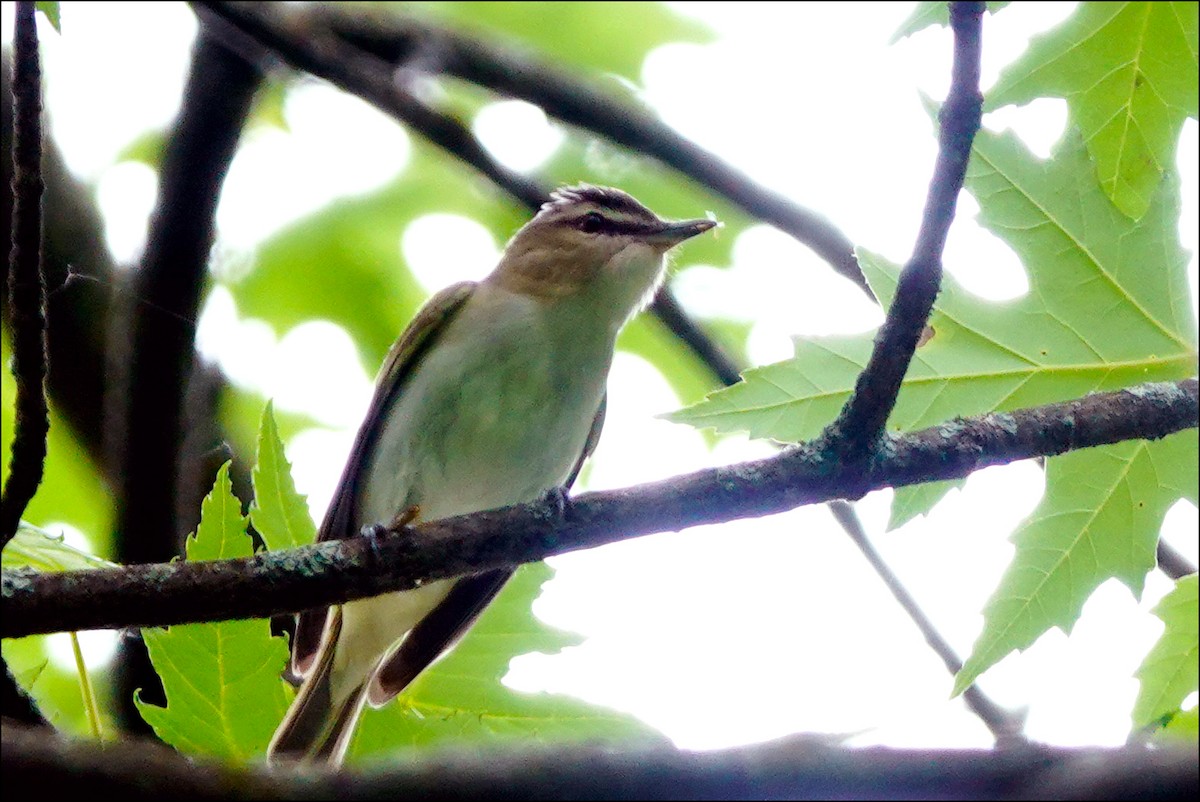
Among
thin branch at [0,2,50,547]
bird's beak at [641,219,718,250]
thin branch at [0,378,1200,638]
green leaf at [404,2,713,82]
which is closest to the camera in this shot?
thin branch at [0,2,50,547]

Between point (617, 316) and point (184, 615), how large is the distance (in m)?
2.82

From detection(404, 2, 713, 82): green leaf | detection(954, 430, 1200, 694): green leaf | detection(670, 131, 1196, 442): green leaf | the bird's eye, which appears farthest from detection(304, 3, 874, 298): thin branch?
detection(954, 430, 1200, 694): green leaf

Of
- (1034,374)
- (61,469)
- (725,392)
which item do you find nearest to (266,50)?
(61,469)

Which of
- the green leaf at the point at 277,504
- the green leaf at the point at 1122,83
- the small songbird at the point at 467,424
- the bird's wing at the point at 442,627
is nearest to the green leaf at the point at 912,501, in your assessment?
the green leaf at the point at 1122,83

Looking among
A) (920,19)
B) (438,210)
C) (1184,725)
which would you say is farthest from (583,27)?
(1184,725)

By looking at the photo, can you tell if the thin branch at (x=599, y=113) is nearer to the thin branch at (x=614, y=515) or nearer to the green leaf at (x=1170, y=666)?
the thin branch at (x=614, y=515)

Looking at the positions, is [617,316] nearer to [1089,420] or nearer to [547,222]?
[547,222]

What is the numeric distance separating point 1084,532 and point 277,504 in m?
2.07

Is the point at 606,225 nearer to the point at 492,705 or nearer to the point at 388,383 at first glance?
the point at 388,383

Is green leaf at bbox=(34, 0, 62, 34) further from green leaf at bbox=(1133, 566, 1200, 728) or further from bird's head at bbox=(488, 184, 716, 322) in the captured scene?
green leaf at bbox=(1133, 566, 1200, 728)

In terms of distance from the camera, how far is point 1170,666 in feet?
10.6

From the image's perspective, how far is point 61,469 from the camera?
233 inches

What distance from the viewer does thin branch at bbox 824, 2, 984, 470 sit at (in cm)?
240

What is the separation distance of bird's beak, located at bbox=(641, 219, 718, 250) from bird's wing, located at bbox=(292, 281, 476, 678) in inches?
30.7
